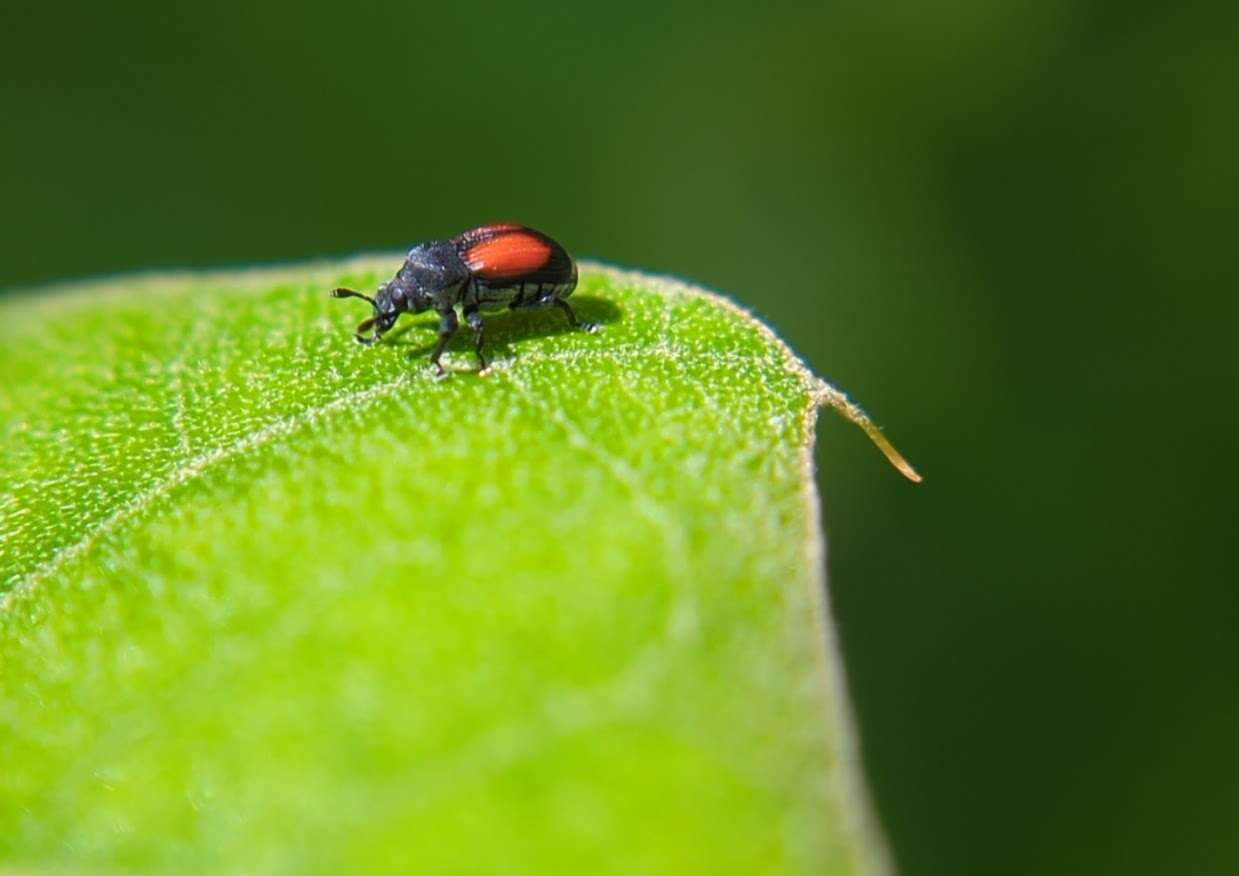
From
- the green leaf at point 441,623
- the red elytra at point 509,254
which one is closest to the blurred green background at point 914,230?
the red elytra at point 509,254

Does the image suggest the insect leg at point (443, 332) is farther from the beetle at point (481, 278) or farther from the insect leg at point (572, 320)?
the insect leg at point (572, 320)

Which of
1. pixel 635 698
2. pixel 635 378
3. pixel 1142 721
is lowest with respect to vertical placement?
pixel 1142 721

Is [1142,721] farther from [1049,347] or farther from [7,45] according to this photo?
[7,45]

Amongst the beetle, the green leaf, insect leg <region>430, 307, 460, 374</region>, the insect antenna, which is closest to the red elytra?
the beetle

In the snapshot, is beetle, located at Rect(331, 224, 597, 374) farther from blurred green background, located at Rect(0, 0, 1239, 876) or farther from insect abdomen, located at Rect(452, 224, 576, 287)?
blurred green background, located at Rect(0, 0, 1239, 876)

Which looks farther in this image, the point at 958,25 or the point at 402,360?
the point at 958,25

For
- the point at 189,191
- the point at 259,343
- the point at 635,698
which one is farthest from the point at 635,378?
the point at 189,191
